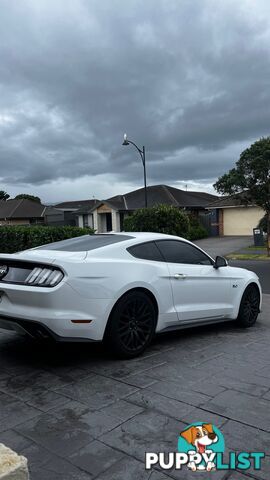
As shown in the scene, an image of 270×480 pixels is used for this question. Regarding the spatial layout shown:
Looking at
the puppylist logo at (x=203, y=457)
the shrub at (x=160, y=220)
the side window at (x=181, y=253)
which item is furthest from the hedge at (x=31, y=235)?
the puppylist logo at (x=203, y=457)

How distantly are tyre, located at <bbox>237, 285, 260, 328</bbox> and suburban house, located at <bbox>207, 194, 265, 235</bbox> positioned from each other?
27.9m

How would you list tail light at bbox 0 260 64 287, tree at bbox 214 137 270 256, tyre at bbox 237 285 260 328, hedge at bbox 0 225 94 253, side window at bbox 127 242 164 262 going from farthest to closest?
tree at bbox 214 137 270 256, hedge at bbox 0 225 94 253, tyre at bbox 237 285 260 328, side window at bbox 127 242 164 262, tail light at bbox 0 260 64 287

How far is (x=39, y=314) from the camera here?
4020 mm

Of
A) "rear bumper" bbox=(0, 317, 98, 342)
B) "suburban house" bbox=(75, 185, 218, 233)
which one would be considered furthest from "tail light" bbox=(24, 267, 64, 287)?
"suburban house" bbox=(75, 185, 218, 233)

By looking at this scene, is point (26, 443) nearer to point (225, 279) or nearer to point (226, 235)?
point (225, 279)

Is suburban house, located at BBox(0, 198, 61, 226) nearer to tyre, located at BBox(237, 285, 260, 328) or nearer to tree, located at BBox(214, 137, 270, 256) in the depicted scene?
tree, located at BBox(214, 137, 270, 256)

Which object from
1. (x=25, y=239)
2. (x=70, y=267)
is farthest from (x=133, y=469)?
(x=25, y=239)

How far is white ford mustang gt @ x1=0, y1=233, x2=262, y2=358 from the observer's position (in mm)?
4062

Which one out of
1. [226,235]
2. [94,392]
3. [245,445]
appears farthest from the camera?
[226,235]

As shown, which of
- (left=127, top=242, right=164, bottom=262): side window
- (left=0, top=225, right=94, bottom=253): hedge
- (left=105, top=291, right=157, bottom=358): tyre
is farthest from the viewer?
(left=0, top=225, right=94, bottom=253): hedge

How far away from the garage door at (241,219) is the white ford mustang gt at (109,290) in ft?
97.7

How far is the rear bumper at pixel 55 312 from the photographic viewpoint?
13.1 feet

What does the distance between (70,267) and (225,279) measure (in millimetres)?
2588

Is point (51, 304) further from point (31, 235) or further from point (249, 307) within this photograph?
point (31, 235)
